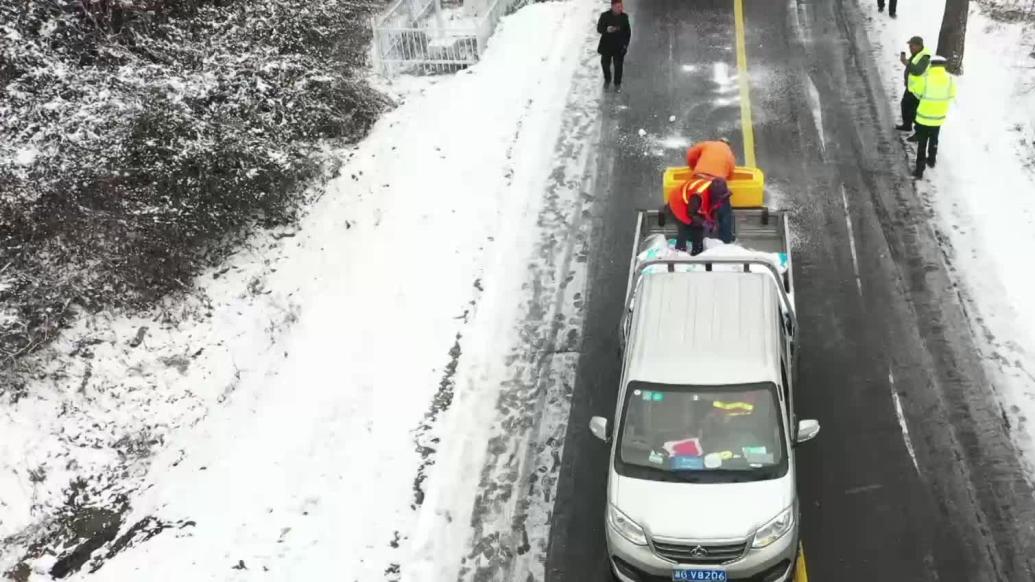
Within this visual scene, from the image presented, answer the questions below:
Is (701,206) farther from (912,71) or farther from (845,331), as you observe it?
(912,71)

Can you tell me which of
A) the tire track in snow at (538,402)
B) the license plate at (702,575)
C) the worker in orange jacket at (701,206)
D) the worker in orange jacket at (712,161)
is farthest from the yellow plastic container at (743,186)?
the license plate at (702,575)

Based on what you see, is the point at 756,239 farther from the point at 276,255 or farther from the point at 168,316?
the point at 168,316

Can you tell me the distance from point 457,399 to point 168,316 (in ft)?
12.5

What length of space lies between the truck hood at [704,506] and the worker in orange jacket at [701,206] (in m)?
3.33

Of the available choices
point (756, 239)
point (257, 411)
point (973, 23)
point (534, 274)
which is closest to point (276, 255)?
point (257, 411)

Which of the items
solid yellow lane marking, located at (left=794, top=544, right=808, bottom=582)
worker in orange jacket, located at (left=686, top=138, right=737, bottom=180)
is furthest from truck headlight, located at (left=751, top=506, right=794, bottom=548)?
worker in orange jacket, located at (left=686, top=138, right=737, bottom=180)

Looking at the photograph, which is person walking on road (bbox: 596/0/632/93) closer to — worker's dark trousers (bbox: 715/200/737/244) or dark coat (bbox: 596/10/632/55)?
dark coat (bbox: 596/10/632/55)

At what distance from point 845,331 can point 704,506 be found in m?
4.04

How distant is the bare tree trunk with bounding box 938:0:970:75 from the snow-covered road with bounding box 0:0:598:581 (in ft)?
22.7

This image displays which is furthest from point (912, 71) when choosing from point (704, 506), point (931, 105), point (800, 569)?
point (704, 506)

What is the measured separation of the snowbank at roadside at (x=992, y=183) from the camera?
356 inches

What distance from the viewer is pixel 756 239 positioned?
9516 millimetres

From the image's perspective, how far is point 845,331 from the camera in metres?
9.50

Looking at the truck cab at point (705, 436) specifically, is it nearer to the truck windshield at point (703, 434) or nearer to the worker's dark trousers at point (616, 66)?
the truck windshield at point (703, 434)
